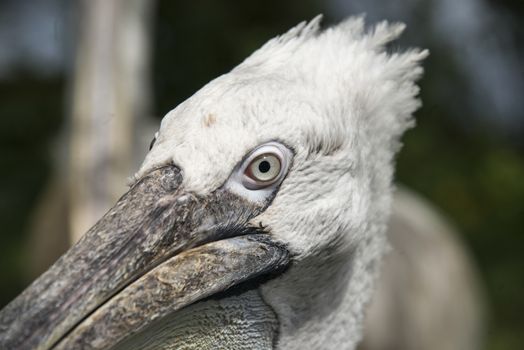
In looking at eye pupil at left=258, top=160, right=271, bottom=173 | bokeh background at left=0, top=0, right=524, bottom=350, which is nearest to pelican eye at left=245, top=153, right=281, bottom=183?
eye pupil at left=258, top=160, right=271, bottom=173

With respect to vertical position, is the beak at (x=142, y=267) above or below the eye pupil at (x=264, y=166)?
below

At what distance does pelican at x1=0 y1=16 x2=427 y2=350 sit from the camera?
1850 millimetres

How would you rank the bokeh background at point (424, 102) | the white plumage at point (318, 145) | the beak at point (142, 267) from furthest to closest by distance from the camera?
the bokeh background at point (424, 102), the white plumage at point (318, 145), the beak at point (142, 267)

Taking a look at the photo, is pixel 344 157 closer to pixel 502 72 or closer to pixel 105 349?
pixel 105 349

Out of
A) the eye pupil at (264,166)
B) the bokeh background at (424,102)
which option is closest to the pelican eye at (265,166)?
the eye pupil at (264,166)

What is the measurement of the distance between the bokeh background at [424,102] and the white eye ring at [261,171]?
517 cm

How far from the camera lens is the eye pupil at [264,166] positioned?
1.96m

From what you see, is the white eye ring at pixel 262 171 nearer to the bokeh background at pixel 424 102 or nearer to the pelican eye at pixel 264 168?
the pelican eye at pixel 264 168

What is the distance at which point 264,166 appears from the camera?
1968 millimetres

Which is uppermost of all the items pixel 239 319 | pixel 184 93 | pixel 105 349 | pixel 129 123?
pixel 184 93

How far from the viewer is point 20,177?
8586mm

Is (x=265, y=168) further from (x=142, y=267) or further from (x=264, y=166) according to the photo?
(x=142, y=267)

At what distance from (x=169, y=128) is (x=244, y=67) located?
0.30m

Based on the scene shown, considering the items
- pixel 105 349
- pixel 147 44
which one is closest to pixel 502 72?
pixel 147 44
